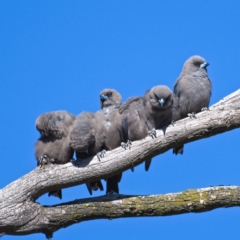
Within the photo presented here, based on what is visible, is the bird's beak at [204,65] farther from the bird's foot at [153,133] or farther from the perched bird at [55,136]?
the perched bird at [55,136]

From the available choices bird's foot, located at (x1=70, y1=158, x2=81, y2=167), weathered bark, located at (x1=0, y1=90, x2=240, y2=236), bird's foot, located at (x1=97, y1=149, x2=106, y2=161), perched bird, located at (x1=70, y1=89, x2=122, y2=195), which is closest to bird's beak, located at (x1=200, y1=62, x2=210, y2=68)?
perched bird, located at (x1=70, y1=89, x2=122, y2=195)

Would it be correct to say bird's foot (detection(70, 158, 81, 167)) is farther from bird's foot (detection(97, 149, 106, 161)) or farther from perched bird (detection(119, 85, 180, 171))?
perched bird (detection(119, 85, 180, 171))

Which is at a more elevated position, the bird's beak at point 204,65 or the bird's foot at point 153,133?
the bird's beak at point 204,65

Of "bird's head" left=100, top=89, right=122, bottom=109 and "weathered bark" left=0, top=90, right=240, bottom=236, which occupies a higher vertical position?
"bird's head" left=100, top=89, right=122, bottom=109

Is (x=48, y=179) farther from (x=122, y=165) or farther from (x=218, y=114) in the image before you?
(x=218, y=114)

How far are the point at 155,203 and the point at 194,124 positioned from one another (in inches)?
44.4

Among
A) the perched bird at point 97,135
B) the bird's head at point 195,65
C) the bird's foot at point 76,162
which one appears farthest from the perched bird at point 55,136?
the bird's head at point 195,65

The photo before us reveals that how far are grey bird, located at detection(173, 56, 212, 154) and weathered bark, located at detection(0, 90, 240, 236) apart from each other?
3.03 feet

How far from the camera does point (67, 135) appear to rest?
8.41 m

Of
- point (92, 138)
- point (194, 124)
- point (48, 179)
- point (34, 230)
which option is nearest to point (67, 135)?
point (92, 138)

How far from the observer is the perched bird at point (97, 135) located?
8.13 meters

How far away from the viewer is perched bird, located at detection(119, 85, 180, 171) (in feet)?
26.9

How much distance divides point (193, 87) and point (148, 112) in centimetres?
93

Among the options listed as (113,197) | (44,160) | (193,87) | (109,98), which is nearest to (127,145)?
(113,197)
